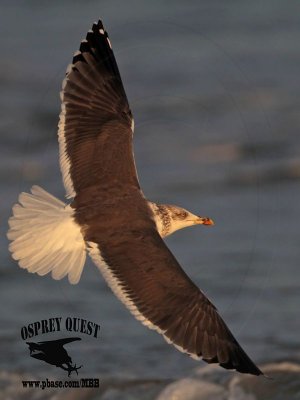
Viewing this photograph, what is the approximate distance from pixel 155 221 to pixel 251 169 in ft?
12.3

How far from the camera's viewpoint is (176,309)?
9281 mm

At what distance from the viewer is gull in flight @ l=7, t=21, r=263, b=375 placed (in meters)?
9.30

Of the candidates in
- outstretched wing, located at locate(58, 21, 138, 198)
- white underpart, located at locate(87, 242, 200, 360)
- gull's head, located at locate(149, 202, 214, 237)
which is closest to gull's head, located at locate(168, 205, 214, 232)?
gull's head, located at locate(149, 202, 214, 237)

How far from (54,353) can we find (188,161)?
335 centimetres

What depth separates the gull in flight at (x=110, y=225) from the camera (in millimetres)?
9297

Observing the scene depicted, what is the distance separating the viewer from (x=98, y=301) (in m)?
11.3

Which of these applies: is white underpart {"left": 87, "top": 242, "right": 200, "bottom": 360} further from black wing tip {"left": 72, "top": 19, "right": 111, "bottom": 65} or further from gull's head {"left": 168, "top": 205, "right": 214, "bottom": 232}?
black wing tip {"left": 72, "top": 19, "right": 111, "bottom": 65}

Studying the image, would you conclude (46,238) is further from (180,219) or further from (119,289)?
(180,219)

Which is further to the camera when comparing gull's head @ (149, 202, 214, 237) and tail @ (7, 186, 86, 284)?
gull's head @ (149, 202, 214, 237)

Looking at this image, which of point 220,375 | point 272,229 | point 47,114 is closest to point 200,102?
point 47,114

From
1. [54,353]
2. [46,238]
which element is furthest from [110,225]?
[54,353]

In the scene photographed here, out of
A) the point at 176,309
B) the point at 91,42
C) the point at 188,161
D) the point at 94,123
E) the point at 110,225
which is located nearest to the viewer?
the point at 176,309

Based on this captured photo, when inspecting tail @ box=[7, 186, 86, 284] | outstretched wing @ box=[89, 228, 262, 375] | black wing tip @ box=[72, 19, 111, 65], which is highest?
black wing tip @ box=[72, 19, 111, 65]

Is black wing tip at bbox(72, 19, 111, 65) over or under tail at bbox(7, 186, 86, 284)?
over
